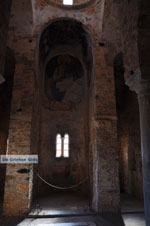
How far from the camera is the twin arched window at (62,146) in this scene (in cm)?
1075

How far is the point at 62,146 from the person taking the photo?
35.6 feet

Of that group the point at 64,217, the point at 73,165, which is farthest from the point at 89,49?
the point at 64,217

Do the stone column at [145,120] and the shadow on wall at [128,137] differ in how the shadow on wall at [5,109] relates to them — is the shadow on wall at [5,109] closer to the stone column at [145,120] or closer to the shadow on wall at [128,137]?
the shadow on wall at [128,137]

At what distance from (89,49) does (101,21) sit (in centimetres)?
131

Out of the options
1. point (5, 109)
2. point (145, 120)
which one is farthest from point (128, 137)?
point (5, 109)

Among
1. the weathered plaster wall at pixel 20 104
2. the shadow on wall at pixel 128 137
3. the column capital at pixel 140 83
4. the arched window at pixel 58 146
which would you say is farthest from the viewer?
the arched window at pixel 58 146

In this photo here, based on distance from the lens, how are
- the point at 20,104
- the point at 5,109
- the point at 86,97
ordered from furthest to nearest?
the point at 5,109 < the point at 86,97 < the point at 20,104

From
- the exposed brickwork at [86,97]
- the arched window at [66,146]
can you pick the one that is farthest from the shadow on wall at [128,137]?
the arched window at [66,146]

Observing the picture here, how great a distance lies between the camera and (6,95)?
1088 cm

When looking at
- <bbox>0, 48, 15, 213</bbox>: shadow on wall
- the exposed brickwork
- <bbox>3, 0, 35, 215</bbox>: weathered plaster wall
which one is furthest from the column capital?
<bbox>0, 48, 15, 213</bbox>: shadow on wall

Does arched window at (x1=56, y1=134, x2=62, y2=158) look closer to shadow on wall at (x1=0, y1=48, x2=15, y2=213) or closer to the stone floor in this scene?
shadow on wall at (x1=0, y1=48, x2=15, y2=213)

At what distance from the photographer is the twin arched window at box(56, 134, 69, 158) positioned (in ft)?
35.3

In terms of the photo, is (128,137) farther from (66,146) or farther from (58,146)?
(58,146)

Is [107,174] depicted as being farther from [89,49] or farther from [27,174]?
[89,49]
